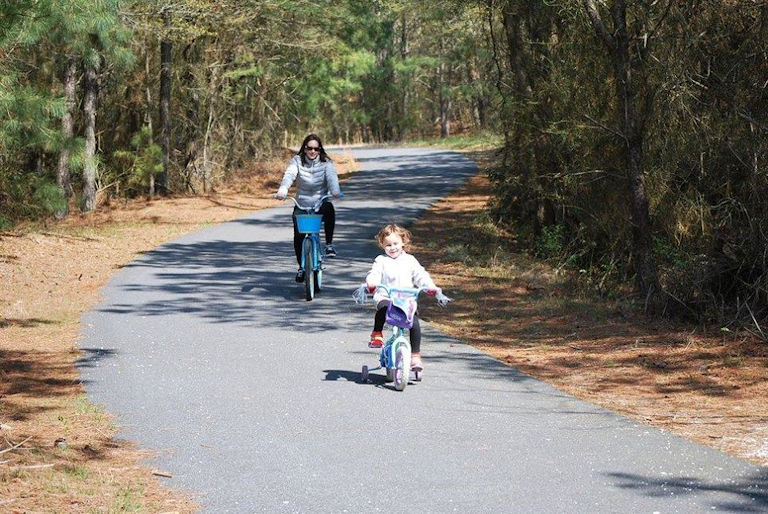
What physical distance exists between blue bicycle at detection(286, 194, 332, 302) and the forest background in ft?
11.1

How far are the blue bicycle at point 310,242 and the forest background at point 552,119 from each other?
3384 mm

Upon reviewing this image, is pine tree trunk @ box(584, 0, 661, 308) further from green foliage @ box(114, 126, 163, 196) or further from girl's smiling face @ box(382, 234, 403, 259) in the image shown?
green foliage @ box(114, 126, 163, 196)

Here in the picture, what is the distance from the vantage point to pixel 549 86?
17.1 meters

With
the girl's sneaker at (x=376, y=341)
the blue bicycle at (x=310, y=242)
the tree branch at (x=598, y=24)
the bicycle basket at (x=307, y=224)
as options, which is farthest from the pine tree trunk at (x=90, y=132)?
the girl's sneaker at (x=376, y=341)

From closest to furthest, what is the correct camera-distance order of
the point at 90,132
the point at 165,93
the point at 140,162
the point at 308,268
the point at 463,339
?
1. the point at 463,339
2. the point at 308,268
3. the point at 90,132
4. the point at 140,162
5. the point at 165,93

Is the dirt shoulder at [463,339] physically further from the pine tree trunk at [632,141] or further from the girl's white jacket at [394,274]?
the girl's white jacket at [394,274]

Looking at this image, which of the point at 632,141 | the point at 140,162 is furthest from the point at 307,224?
the point at 140,162

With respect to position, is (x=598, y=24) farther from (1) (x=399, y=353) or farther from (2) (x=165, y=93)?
(2) (x=165, y=93)

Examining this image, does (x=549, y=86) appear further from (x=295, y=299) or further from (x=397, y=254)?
(x=397, y=254)

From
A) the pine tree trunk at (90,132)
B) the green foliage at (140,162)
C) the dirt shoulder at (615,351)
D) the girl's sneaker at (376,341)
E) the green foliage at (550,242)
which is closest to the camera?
the dirt shoulder at (615,351)

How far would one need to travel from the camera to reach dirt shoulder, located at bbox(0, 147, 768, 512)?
697cm

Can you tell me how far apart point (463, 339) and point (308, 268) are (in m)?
2.60

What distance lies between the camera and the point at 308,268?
1464cm

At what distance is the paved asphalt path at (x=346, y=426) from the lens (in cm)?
641
